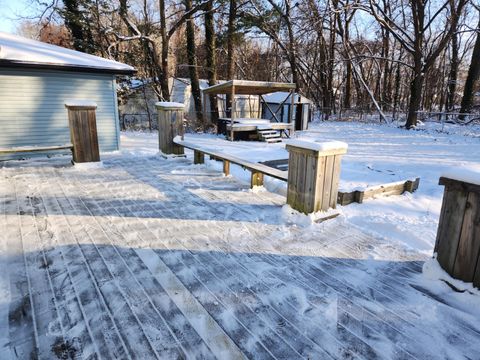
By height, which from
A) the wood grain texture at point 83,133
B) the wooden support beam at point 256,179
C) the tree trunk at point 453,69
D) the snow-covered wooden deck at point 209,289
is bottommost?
the snow-covered wooden deck at point 209,289

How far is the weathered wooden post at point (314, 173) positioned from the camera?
3398 mm

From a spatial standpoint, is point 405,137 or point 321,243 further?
point 405,137

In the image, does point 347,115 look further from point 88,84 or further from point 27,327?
point 27,327

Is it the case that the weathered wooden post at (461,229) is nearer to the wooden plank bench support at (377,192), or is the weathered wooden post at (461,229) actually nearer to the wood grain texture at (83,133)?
the wooden plank bench support at (377,192)

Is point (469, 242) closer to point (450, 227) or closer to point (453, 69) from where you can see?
point (450, 227)

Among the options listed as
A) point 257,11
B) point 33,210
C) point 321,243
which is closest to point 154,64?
point 257,11

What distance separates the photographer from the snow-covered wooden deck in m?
1.80

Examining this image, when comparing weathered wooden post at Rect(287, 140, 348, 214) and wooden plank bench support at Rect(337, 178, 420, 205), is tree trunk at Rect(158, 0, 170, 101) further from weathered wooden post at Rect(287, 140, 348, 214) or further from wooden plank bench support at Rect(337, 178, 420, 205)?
weathered wooden post at Rect(287, 140, 348, 214)

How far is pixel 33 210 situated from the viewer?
12.7 feet

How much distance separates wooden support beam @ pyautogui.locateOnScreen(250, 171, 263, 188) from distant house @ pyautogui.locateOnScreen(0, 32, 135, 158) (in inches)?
202

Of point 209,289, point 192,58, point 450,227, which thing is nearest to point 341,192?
point 450,227

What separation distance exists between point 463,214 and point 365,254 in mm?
900

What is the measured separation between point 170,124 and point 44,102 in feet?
10.7

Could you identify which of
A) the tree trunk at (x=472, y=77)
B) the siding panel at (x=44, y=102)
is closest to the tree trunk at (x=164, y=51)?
the siding panel at (x=44, y=102)
